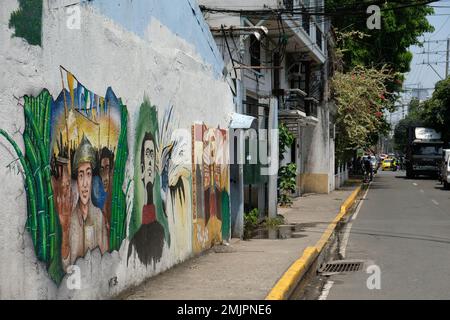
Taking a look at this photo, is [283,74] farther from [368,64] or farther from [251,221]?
[368,64]

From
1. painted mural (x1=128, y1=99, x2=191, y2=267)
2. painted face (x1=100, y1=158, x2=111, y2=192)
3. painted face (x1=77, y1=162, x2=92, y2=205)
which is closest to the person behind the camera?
painted face (x1=77, y1=162, x2=92, y2=205)

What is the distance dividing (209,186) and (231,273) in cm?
242

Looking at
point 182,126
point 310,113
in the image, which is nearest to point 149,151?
point 182,126

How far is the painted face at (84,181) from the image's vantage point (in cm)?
619

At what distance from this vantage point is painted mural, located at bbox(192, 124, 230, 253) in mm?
10174

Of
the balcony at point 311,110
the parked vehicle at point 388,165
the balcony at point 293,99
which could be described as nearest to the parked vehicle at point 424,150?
the balcony at point 311,110

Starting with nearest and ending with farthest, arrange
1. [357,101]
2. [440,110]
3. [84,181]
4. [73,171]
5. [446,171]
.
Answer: [73,171] < [84,181] < [357,101] < [446,171] < [440,110]

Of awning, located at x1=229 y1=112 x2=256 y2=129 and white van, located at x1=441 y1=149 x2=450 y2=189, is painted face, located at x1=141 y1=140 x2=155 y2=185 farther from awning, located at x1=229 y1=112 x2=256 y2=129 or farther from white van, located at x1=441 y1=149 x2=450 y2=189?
white van, located at x1=441 y1=149 x2=450 y2=189

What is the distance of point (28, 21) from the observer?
17.0 feet

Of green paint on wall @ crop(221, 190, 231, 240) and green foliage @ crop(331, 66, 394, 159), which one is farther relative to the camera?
green foliage @ crop(331, 66, 394, 159)

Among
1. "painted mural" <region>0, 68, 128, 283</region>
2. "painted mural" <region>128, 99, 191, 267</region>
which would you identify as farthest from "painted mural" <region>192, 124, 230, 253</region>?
"painted mural" <region>0, 68, 128, 283</region>

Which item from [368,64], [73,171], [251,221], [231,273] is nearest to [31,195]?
[73,171]

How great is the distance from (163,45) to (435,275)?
204 inches

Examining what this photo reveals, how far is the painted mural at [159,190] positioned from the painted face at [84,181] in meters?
1.20
